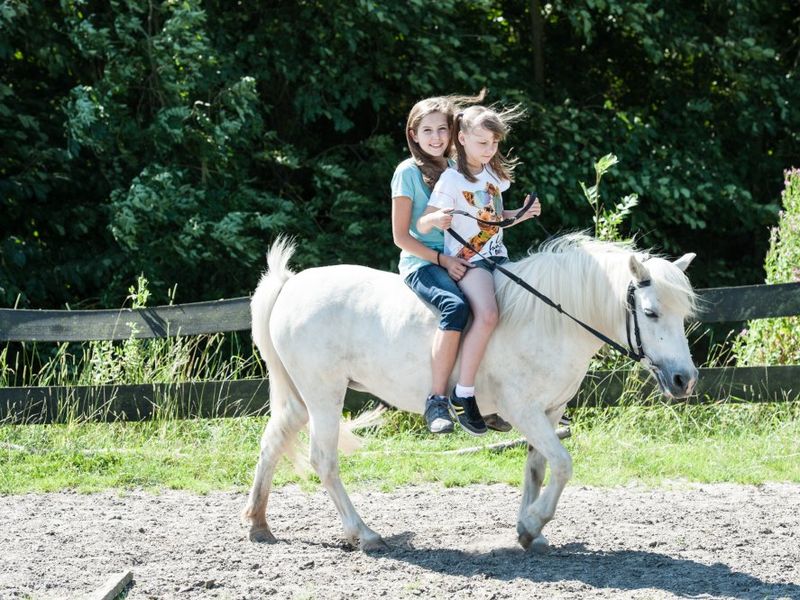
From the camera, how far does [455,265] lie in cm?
486

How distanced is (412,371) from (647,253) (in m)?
1.26

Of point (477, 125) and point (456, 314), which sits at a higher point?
point (477, 125)

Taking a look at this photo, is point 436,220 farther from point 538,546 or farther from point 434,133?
point 538,546

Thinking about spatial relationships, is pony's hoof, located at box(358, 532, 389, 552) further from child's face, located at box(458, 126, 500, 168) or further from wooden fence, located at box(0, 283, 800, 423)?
wooden fence, located at box(0, 283, 800, 423)

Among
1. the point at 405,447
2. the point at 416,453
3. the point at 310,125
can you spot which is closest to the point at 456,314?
the point at 416,453

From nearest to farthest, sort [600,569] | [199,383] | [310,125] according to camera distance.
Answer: [600,569]
[199,383]
[310,125]

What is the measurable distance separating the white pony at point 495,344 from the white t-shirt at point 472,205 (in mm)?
176

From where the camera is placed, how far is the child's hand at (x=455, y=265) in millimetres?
→ 4852

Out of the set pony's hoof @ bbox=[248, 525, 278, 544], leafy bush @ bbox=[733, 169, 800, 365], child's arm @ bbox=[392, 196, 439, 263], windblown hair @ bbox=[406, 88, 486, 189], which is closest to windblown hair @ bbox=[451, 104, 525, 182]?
windblown hair @ bbox=[406, 88, 486, 189]

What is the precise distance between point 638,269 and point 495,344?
81cm

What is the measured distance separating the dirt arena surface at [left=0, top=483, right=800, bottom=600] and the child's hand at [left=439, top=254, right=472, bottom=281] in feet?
4.34

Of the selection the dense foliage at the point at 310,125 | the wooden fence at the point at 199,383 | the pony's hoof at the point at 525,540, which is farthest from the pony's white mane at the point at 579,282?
the dense foliage at the point at 310,125

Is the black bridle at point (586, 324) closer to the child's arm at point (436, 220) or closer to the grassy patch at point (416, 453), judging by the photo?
the child's arm at point (436, 220)

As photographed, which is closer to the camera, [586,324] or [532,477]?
[586,324]
